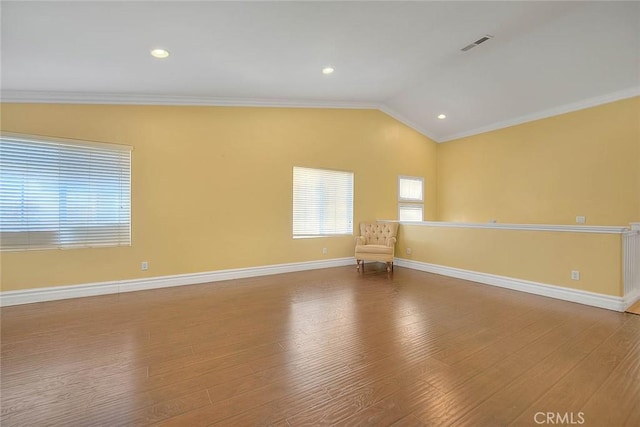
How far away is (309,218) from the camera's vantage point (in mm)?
5590

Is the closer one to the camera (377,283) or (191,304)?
(191,304)

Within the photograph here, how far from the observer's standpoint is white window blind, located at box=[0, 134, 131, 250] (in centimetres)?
345

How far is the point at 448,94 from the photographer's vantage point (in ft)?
18.2

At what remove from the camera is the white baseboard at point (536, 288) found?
11.1ft

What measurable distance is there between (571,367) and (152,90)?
551cm

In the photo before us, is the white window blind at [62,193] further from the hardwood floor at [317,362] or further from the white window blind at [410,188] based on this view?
the white window blind at [410,188]

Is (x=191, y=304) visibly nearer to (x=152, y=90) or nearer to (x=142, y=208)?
(x=142, y=208)

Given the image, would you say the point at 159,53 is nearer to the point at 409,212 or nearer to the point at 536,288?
the point at 536,288

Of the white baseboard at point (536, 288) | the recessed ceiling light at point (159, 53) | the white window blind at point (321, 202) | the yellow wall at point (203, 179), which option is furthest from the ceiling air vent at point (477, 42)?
the recessed ceiling light at point (159, 53)

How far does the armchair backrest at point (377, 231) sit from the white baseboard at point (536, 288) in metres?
0.84

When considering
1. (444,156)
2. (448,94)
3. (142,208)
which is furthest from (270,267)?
(444,156)

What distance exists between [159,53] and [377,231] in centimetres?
467

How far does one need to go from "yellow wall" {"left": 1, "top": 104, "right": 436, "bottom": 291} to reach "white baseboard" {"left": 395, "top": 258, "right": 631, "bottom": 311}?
6.34 ft

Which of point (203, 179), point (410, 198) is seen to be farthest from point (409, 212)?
point (203, 179)
